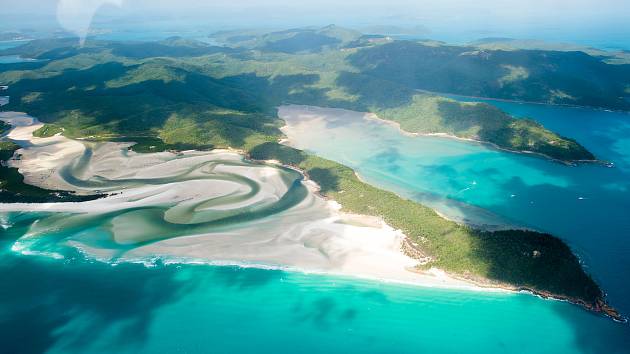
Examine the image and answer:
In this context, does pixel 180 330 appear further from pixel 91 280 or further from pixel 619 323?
pixel 619 323

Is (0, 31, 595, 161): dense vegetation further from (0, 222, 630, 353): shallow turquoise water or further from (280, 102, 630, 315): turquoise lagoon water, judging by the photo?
(0, 222, 630, 353): shallow turquoise water

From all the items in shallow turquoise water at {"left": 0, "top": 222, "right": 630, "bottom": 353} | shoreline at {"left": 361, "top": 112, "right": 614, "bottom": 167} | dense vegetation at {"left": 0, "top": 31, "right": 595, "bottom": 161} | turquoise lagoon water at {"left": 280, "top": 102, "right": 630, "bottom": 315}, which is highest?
dense vegetation at {"left": 0, "top": 31, "right": 595, "bottom": 161}

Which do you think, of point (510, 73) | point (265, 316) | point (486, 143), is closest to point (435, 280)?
point (265, 316)

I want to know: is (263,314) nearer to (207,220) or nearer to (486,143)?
(207,220)

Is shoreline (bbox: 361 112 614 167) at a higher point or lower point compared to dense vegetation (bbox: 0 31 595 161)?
lower

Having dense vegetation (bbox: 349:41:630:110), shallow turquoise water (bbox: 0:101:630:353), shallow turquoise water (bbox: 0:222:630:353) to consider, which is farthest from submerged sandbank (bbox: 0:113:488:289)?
dense vegetation (bbox: 349:41:630:110)

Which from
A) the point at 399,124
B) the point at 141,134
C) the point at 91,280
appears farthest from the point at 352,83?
the point at 91,280
